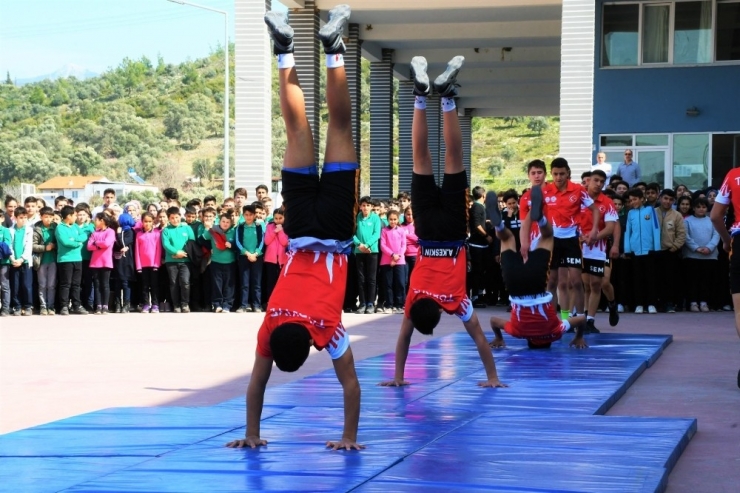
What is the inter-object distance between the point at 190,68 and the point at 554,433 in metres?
116

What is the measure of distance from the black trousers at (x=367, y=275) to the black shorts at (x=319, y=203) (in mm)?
11003

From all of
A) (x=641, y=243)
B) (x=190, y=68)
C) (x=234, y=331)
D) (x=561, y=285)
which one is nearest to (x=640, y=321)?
(x=641, y=243)

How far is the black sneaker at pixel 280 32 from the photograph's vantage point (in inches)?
223

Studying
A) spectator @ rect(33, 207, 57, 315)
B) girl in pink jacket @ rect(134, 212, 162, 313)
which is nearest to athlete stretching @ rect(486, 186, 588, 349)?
girl in pink jacket @ rect(134, 212, 162, 313)

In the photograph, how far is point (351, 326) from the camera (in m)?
14.5

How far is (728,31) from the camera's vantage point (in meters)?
22.5

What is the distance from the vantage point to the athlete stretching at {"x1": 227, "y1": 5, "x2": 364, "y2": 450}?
5656mm

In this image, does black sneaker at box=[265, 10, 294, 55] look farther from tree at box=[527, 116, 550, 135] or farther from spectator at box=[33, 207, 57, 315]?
tree at box=[527, 116, 550, 135]

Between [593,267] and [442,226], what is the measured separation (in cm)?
407

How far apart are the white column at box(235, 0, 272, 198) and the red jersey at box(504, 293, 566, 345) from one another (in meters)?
10.7

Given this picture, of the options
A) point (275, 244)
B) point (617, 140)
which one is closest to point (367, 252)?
point (275, 244)

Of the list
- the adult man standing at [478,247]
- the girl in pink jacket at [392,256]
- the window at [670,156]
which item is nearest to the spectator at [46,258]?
the girl in pink jacket at [392,256]

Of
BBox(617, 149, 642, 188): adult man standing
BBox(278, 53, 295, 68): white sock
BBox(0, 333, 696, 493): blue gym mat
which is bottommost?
BBox(0, 333, 696, 493): blue gym mat

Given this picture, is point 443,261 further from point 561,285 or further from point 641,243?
point 641,243
